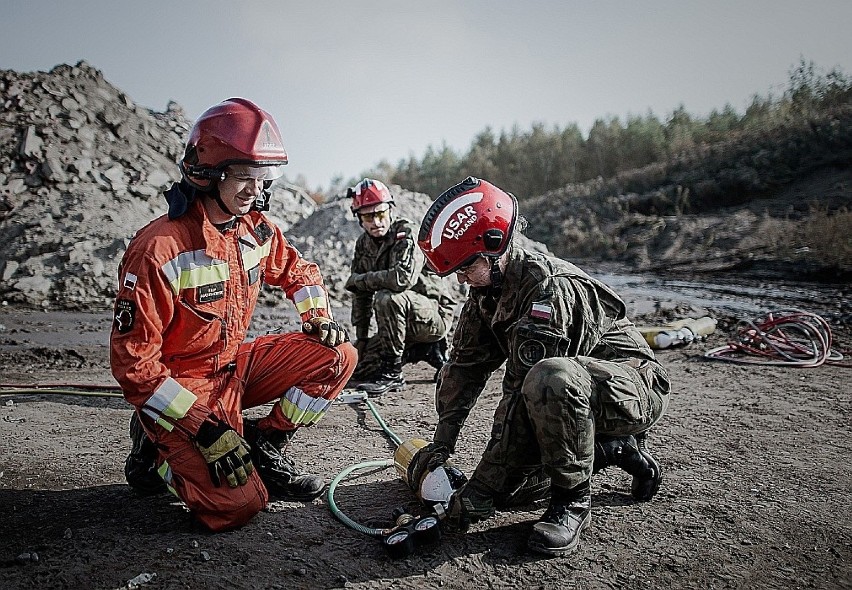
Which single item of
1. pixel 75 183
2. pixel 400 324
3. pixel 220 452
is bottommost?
pixel 220 452

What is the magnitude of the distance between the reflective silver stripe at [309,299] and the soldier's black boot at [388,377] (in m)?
2.30

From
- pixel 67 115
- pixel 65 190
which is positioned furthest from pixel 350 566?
pixel 67 115

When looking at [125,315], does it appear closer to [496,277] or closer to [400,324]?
[496,277]

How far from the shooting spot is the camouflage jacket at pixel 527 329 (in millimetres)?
3072

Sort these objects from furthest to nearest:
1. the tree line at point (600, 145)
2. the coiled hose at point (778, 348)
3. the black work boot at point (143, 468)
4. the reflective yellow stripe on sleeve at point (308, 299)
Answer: the tree line at point (600, 145), the coiled hose at point (778, 348), the reflective yellow stripe on sleeve at point (308, 299), the black work boot at point (143, 468)

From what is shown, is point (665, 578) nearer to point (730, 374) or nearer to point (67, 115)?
point (730, 374)

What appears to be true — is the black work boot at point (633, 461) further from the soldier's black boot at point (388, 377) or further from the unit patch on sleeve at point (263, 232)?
the soldier's black boot at point (388, 377)

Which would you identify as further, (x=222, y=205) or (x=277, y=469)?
(x=277, y=469)

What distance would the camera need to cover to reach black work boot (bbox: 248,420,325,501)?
3.61m

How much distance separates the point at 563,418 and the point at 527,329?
43 centimetres

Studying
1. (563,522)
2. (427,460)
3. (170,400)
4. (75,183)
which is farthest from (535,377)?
(75,183)

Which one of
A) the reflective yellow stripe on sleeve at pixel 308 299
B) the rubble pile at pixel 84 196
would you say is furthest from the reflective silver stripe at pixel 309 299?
the rubble pile at pixel 84 196

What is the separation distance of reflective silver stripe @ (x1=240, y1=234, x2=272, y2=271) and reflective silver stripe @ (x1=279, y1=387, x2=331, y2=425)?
0.73 meters

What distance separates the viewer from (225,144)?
333 cm
